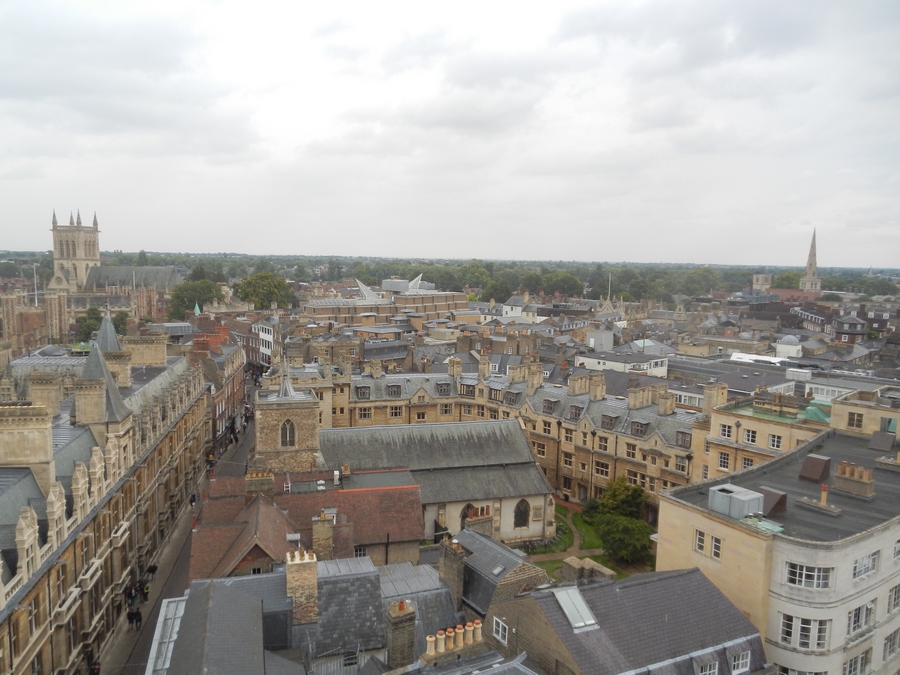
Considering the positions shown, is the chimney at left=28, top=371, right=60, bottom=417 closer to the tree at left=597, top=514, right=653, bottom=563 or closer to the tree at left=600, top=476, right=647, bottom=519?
the tree at left=597, top=514, right=653, bottom=563

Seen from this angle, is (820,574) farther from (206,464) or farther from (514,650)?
(206,464)

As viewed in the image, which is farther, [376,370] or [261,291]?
[261,291]

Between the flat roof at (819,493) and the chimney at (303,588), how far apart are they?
1553 centimetres

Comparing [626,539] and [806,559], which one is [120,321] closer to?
[626,539]

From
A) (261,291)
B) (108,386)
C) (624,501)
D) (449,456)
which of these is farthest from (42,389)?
(261,291)

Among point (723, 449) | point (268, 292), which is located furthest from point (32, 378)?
point (268, 292)

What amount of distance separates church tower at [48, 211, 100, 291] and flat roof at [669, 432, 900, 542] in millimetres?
175862

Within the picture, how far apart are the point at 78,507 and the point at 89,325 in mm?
100097

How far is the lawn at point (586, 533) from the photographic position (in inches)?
1787

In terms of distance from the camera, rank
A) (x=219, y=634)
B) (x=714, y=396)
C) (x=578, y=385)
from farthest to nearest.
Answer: (x=578, y=385), (x=714, y=396), (x=219, y=634)

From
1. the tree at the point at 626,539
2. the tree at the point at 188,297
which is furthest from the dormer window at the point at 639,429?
the tree at the point at 188,297

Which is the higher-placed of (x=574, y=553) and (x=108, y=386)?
(x=108, y=386)

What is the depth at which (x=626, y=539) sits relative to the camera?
1603 inches

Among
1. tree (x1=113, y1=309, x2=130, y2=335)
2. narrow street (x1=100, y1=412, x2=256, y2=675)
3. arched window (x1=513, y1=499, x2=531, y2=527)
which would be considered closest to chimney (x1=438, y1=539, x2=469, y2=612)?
narrow street (x1=100, y1=412, x2=256, y2=675)
